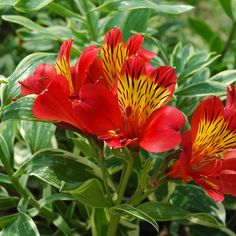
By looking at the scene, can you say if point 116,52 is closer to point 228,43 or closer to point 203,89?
point 203,89

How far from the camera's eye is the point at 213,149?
808 millimetres

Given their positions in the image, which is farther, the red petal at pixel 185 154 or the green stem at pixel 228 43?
the green stem at pixel 228 43

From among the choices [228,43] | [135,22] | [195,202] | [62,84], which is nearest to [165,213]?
[195,202]

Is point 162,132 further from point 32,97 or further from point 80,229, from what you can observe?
point 80,229

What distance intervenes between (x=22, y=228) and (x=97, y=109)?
33cm

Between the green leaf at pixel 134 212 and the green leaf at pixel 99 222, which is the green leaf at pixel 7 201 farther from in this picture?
the green leaf at pixel 134 212

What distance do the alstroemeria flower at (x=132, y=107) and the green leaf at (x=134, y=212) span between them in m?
0.12

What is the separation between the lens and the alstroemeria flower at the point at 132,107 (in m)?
0.75

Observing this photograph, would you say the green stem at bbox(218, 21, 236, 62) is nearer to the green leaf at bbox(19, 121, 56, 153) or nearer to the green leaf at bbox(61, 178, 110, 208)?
the green leaf at bbox(19, 121, 56, 153)

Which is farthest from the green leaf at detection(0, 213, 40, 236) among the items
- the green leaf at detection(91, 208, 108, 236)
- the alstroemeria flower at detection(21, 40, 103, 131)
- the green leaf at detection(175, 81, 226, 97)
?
the green leaf at detection(175, 81, 226, 97)

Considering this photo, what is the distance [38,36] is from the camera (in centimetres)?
143

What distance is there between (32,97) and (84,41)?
48cm

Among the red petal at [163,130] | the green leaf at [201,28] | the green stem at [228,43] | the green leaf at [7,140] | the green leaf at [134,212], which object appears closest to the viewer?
the red petal at [163,130]

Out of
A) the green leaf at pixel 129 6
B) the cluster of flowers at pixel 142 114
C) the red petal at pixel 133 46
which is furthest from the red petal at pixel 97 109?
the green leaf at pixel 129 6
